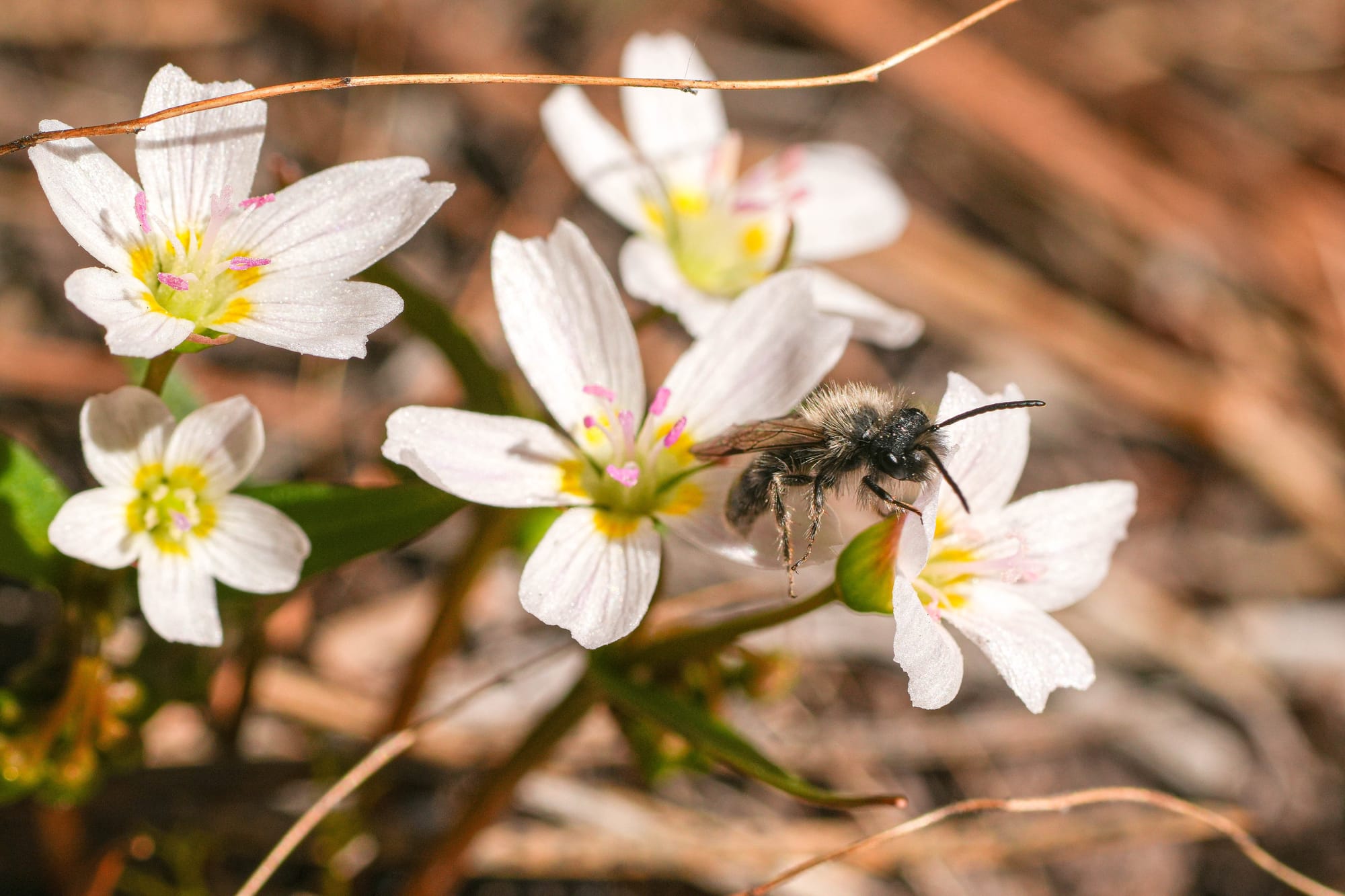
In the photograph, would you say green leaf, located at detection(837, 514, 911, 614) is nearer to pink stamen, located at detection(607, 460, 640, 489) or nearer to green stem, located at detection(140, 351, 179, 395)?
pink stamen, located at detection(607, 460, 640, 489)

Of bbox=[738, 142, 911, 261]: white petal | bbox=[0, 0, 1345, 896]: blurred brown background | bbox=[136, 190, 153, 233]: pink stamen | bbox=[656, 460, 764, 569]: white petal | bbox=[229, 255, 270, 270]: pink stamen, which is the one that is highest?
bbox=[136, 190, 153, 233]: pink stamen

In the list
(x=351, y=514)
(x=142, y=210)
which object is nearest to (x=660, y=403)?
(x=351, y=514)

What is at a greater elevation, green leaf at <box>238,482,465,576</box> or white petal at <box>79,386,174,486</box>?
white petal at <box>79,386,174,486</box>

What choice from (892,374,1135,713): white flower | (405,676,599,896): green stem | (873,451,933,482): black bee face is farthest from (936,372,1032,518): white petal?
(405,676,599,896): green stem

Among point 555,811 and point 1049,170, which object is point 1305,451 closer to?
point 1049,170

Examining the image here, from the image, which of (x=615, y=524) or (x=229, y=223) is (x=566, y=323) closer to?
(x=615, y=524)

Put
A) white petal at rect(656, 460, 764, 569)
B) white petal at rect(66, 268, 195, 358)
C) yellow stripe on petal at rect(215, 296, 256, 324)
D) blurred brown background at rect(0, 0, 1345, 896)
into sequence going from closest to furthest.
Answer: white petal at rect(66, 268, 195, 358)
yellow stripe on petal at rect(215, 296, 256, 324)
white petal at rect(656, 460, 764, 569)
blurred brown background at rect(0, 0, 1345, 896)

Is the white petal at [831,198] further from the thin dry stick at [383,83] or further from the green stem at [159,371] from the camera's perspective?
the green stem at [159,371]
